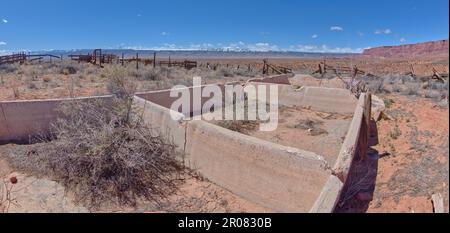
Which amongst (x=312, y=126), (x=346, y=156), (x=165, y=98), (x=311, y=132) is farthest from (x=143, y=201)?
(x=312, y=126)

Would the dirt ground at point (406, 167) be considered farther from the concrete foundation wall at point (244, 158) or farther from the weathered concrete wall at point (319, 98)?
the weathered concrete wall at point (319, 98)

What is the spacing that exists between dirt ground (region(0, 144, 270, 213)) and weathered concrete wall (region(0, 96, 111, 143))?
1.62 meters

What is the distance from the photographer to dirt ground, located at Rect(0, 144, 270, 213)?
4.26 m

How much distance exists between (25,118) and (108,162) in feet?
8.88

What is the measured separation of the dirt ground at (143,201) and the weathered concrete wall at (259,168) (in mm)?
154

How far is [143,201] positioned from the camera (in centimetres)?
455

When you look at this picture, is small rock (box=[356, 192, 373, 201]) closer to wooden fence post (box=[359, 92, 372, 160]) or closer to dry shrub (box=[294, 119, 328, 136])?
wooden fence post (box=[359, 92, 372, 160])

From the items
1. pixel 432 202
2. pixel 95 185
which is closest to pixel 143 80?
pixel 95 185

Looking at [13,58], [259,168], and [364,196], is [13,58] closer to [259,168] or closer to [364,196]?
[259,168]

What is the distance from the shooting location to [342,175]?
12.3 feet

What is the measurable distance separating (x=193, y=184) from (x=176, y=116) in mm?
1422

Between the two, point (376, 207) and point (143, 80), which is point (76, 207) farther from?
point (143, 80)

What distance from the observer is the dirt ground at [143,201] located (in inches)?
168

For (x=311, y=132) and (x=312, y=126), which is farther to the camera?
(x=312, y=126)
